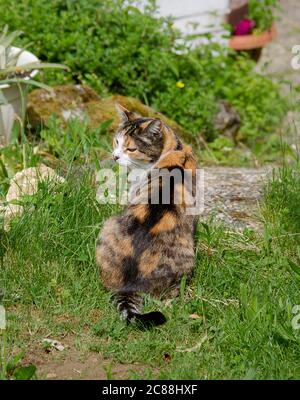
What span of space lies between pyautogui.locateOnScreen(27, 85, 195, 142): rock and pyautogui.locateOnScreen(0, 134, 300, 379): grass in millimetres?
1498

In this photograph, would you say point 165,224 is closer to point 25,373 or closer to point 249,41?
point 25,373

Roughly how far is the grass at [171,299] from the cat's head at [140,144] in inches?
15.2

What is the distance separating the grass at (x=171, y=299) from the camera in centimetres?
404

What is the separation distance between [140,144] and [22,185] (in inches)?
34.8

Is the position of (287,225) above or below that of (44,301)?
above

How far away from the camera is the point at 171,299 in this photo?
14.9 ft

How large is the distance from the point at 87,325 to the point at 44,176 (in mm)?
1222

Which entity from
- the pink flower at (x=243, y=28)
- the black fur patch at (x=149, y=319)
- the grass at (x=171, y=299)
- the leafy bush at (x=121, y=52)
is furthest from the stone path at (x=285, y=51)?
the black fur patch at (x=149, y=319)

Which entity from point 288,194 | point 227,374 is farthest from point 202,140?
point 227,374

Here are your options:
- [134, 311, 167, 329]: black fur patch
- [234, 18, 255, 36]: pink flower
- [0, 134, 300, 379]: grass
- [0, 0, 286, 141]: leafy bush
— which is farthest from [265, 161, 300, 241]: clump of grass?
[234, 18, 255, 36]: pink flower

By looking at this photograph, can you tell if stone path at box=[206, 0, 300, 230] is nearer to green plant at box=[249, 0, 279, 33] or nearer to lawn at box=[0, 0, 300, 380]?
lawn at box=[0, 0, 300, 380]

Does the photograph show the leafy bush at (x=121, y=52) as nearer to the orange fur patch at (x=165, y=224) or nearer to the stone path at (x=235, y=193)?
the stone path at (x=235, y=193)
